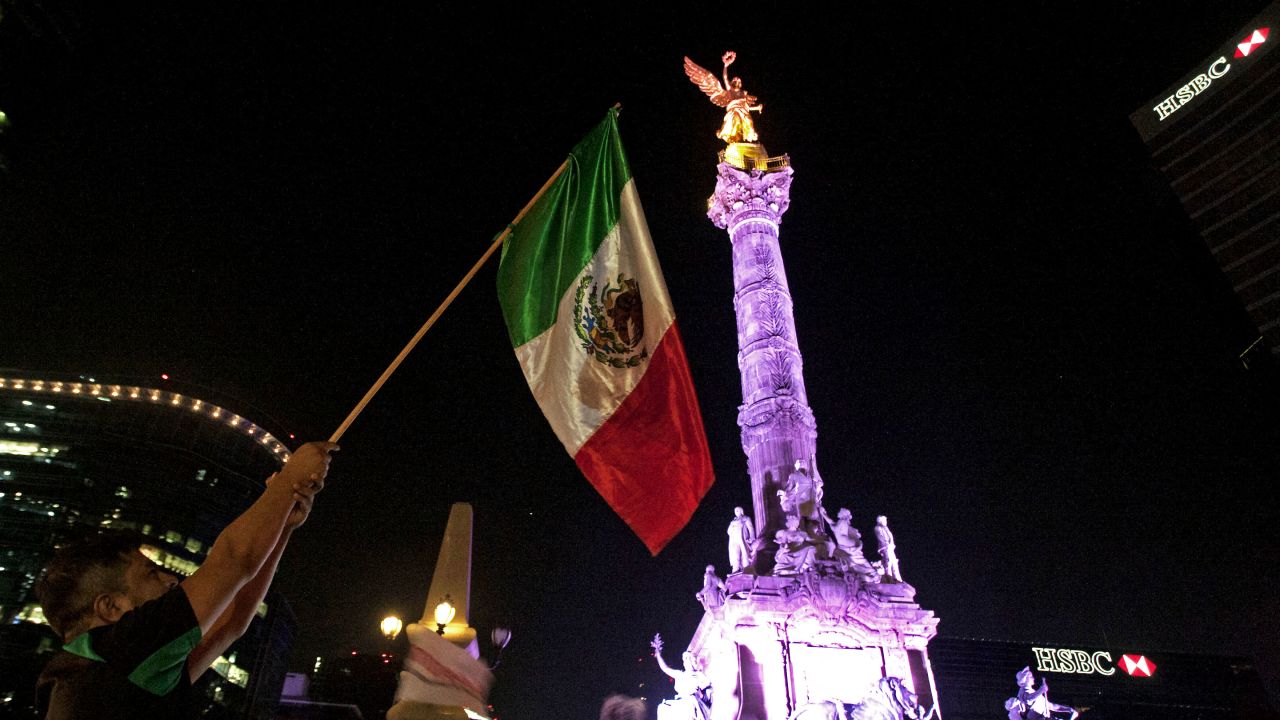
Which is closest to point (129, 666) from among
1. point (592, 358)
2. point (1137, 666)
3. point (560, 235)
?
point (592, 358)

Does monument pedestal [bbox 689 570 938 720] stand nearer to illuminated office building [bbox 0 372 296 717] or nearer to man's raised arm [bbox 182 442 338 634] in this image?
man's raised arm [bbox 182 442 338 634]

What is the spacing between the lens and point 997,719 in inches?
1278

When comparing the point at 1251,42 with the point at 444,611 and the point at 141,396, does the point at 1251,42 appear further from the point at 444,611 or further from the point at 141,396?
the point at 141,396

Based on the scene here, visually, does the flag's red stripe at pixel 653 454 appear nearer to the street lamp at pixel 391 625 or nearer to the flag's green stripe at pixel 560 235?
the flag's green stripe at pixel 560 235

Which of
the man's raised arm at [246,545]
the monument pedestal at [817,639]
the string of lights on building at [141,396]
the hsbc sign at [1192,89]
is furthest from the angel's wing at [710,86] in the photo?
the string of lights on building at [141,396]

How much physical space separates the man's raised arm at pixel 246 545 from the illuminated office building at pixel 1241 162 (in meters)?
21.9

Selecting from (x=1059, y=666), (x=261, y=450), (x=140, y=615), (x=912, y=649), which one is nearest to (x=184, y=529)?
(x=261, y=450)

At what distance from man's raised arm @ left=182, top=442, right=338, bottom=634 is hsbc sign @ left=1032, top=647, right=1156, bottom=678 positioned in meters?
39.8

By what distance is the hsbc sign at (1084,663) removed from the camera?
34125 millimetres

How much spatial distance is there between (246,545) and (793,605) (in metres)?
19.5

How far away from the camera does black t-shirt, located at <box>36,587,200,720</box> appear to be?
204 cm

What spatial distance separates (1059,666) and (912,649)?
63.2ft

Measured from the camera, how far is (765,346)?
25.6 meters

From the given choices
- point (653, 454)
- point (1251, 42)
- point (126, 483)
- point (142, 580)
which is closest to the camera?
point (142, 580)
